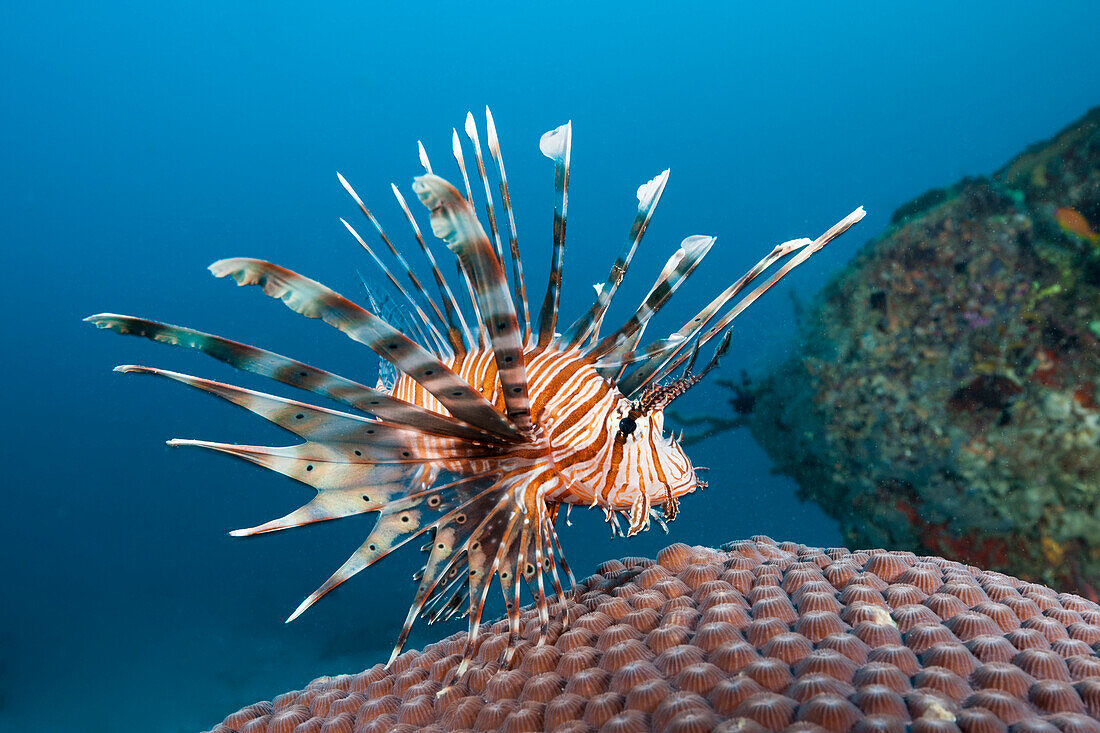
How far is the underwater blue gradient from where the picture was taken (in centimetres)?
3247

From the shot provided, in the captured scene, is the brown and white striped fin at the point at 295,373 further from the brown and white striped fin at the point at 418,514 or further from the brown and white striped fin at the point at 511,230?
the brown and white striped fin at the point at 511,230

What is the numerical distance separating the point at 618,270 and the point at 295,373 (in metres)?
1.32

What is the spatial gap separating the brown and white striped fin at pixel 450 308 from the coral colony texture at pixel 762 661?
4.21 ft

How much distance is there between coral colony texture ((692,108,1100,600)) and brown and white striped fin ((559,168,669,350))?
Result: 454 centimetres

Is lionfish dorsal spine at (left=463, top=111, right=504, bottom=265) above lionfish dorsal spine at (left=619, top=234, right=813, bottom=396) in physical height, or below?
above

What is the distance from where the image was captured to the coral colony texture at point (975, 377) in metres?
5.07

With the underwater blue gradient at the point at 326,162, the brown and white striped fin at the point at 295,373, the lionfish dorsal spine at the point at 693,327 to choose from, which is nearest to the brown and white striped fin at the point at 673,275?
the lionfish dorsal spine at the point at 693,327

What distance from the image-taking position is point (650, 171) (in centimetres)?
5353

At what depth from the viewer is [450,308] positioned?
9.77 ft

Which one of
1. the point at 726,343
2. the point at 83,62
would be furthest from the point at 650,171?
the point at 726,343

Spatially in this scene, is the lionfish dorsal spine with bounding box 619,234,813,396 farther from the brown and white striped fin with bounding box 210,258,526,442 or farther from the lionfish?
the brown and white striped fin with bounding box 210,258,526,442

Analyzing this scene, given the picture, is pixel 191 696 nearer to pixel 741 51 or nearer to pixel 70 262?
pixel 70 262

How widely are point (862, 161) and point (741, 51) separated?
15.4 m

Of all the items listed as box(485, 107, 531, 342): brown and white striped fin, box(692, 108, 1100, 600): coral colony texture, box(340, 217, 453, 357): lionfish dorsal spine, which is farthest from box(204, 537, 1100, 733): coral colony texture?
box(692, 108, 1100, 600): coral colony texture
